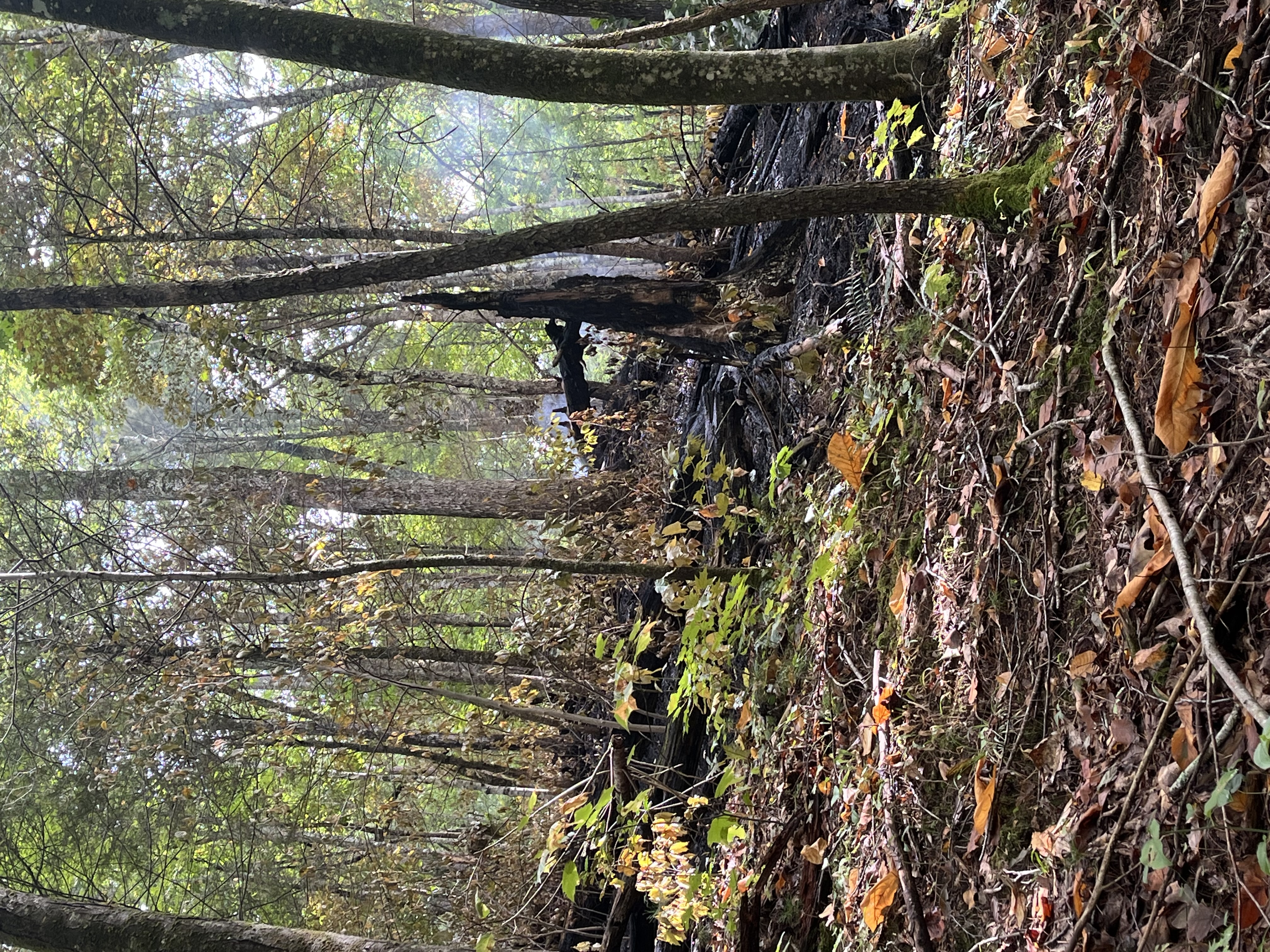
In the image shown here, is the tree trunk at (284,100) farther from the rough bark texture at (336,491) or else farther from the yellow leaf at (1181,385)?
the yellow leaf at (1181,385)

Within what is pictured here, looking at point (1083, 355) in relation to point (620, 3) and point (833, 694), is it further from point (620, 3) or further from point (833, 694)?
point (620, 3)

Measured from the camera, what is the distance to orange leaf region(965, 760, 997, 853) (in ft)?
7.91

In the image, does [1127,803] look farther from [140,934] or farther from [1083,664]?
[140,934]

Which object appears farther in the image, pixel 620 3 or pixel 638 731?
pixel 620 3

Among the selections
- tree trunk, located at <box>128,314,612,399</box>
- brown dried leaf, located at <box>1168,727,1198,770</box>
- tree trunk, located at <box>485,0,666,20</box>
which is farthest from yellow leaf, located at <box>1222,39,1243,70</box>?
tree trunk, located at <box>128,314,612,399</box>

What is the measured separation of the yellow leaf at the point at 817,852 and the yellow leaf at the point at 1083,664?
1.40m

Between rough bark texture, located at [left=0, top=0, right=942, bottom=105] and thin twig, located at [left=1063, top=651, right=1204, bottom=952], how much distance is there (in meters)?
2.40

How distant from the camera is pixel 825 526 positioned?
4020mm

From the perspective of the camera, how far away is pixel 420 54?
8.75ft

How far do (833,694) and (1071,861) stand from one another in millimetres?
1454

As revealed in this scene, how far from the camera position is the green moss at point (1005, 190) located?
285cm

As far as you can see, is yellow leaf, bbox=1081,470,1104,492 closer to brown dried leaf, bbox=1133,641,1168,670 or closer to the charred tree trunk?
brown dried leaf, bbox=1133,641,1168,670

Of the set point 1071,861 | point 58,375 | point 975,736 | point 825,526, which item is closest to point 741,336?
point 825,526

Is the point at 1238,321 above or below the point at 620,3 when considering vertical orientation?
below
